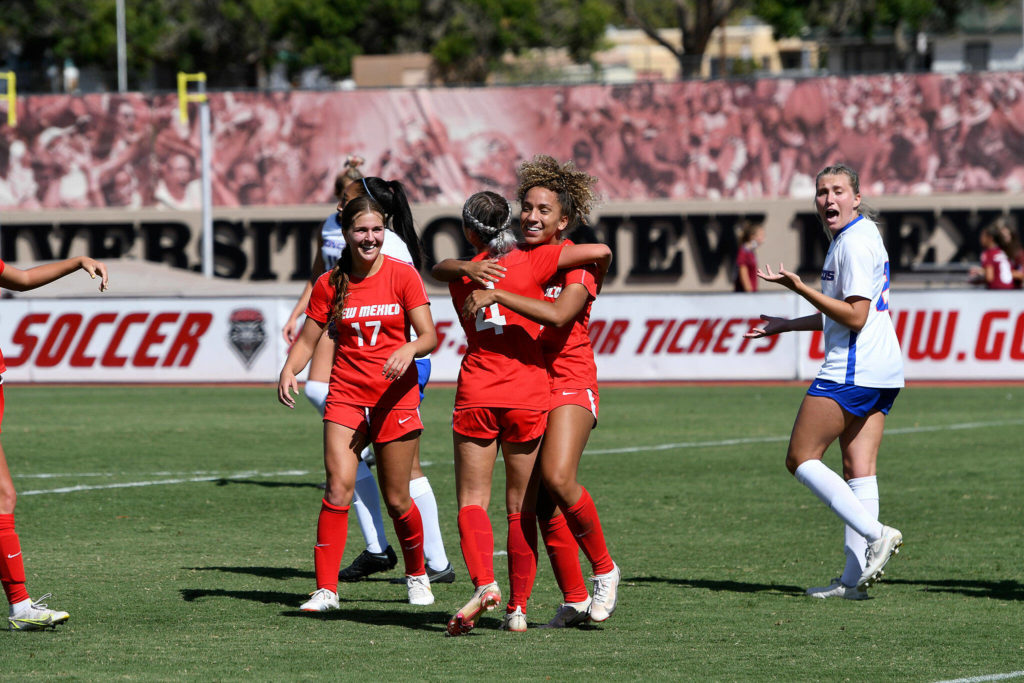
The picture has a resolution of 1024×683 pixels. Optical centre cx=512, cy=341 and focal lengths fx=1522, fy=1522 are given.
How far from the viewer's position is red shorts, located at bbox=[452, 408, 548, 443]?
20.2 ft

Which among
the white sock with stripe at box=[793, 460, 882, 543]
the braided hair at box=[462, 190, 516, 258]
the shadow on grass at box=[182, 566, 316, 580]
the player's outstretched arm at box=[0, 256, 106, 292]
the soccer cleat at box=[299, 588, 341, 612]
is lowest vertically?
the shadow on grass at box=[182, 566, 316, 580]

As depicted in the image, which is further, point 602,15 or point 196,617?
point 602,15

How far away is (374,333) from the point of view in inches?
262

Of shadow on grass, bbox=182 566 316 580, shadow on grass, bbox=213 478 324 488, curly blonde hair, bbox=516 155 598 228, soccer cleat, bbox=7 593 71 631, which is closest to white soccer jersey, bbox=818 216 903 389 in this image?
curly blonde hair, bbox=516 155 598 228

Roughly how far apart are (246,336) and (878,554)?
47.5ft

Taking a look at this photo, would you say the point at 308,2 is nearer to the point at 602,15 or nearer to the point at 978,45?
the point at 602,15

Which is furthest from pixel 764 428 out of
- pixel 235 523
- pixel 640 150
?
pixel 640 150

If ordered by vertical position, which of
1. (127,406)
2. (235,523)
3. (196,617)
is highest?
(196,617)

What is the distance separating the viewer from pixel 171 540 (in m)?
8.97

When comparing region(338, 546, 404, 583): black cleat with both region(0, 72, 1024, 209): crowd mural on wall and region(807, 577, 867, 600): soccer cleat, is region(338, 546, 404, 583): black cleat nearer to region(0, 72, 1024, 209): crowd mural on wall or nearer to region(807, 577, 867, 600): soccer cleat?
region(807, 577, 867, 600): soccer cleat

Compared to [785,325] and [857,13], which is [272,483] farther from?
[857,13]

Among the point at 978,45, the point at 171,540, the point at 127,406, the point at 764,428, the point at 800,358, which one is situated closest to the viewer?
the point at 171,540

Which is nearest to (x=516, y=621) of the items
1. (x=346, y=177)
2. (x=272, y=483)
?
(x=346, y=177)

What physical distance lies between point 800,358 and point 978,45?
55.0 meters
